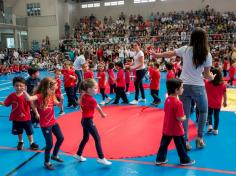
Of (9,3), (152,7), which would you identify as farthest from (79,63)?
(9,3)

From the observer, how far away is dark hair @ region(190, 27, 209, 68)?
4230mm

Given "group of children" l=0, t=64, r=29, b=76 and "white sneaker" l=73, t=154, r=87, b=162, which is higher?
"group of children" l=0, t=64, r=29, b=76

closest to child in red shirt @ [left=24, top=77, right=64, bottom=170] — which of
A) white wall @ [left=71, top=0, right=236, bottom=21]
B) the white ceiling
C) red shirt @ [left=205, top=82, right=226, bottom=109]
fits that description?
red shirt @ [left=205, top=82, right=226, bottom=109]

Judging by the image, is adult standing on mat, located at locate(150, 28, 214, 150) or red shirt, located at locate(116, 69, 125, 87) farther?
red shirt, located at locate(116, 69, 125, 87)

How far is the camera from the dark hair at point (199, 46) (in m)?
4.23

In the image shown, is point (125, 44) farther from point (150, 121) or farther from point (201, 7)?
point (150, 121)

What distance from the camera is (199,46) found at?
424cm

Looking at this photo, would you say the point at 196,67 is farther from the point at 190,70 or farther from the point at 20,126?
the point at 20,126

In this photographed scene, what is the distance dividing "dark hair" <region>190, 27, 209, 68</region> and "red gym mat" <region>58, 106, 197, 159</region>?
1720mm

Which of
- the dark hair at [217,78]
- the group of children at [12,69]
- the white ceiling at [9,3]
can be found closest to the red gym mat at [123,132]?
the dark hair at [217,78]

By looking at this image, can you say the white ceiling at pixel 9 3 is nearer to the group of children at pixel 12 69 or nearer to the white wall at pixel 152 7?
the white wall at pixel 152 7

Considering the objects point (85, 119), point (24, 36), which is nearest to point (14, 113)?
point (85, 119)

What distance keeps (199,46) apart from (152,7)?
25369 millimetres

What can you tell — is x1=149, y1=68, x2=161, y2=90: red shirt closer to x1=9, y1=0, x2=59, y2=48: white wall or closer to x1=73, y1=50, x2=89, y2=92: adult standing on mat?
x1=73, y1=50, x2=89, y2=92: adult standing on mat
